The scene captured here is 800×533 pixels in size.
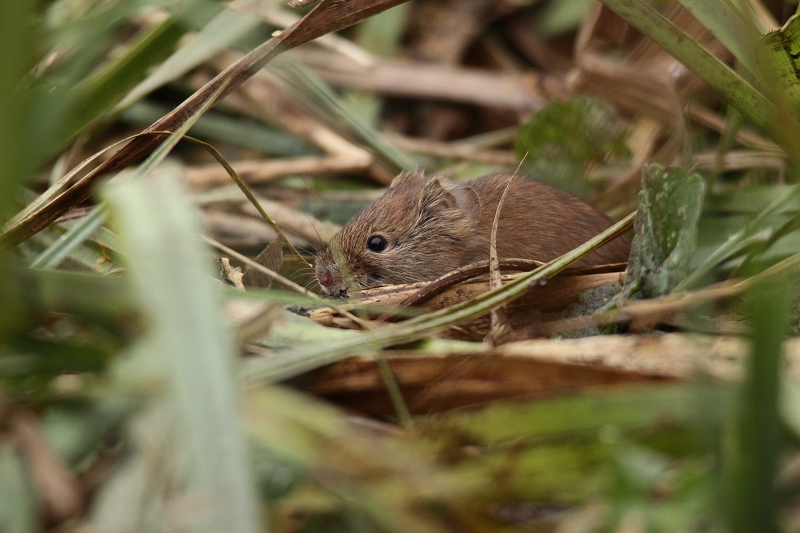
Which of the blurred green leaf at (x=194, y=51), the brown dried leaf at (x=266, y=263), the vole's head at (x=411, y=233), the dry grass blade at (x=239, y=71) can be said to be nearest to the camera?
the dry grass blade at (x=239, y=71)

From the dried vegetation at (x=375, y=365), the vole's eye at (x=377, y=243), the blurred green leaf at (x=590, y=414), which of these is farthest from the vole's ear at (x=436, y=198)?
the blurred green leaf at (x=590, y=414)

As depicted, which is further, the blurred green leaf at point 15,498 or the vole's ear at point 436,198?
the vole's ear at point 436,198

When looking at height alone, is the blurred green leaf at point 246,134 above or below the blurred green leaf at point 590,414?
above

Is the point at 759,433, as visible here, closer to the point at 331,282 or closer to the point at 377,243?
A: the point at 331,282

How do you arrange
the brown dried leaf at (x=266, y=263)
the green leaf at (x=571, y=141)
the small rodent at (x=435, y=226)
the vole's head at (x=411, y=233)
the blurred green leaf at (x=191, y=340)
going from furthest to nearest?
the green leaf at (x=571, y=141) → the vole's head at (x=411, y=233) → the small rodent at (x=435, y=226) → the brown dried leaf at (x=266, y=263) → the blurred green leaf at (x=191, y=340)

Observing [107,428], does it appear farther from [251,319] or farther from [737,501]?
[737,501]

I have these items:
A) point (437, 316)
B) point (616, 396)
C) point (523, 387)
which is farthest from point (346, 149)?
point (616, 396)

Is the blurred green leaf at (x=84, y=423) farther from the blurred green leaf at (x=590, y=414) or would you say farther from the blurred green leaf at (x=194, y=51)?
the blurred green leaf at (x=194, y=51)

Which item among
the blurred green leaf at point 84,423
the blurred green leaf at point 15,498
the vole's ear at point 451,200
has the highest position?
the vole's ear at point 451,200
